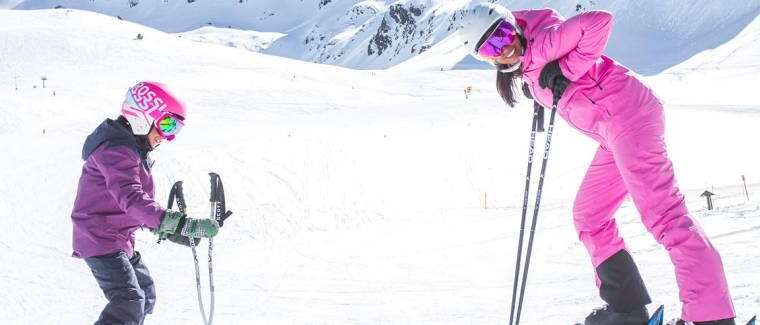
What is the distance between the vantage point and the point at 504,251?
9258mm

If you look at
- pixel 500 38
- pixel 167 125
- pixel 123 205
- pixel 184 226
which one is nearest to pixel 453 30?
pixel 167 125

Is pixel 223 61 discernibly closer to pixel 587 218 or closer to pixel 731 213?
pixel 731 213

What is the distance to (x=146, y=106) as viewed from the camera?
15.2ft

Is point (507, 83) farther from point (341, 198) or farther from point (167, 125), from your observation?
point (341, 198)

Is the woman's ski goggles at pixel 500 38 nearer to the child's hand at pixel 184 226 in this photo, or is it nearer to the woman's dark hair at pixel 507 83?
the woman's dark hair at pixel 507 83

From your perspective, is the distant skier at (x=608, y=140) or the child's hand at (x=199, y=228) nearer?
the distant skier at (x=608, y=140)

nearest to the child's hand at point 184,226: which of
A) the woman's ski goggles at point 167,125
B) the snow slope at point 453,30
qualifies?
the woman's ski goggles at point 167,125

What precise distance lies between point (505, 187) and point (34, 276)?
10.1 metres

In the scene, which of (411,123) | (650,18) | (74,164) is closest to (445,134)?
(411,123)

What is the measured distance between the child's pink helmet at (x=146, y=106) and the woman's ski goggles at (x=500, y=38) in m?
2.19

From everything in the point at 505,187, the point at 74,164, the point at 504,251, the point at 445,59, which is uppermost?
the point at 445,59

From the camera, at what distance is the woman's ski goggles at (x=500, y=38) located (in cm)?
412

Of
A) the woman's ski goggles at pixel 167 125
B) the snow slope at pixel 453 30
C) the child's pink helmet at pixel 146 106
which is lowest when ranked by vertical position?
the woman's ski goggles at pixel 167 125

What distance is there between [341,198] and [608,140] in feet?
31.7
